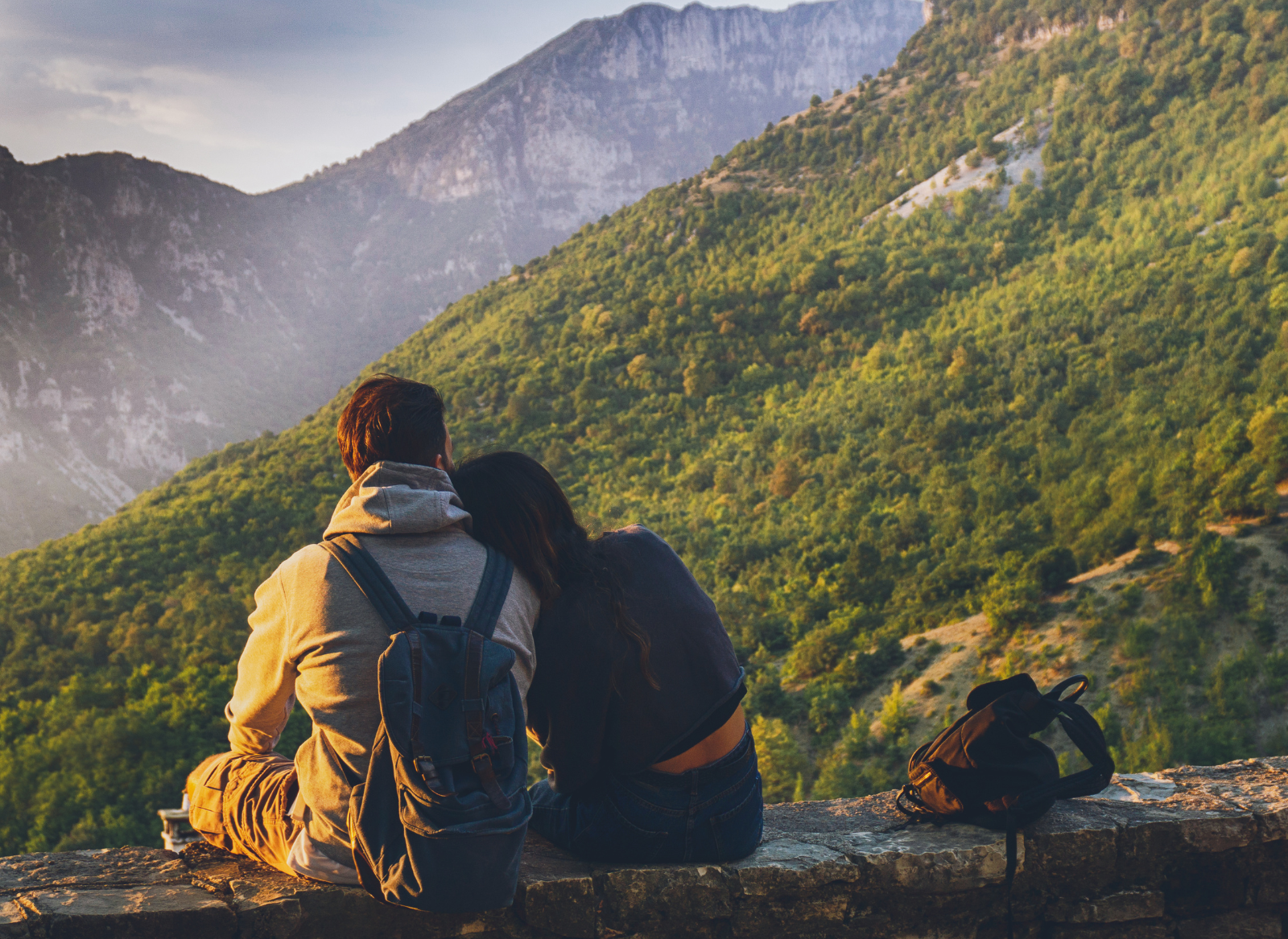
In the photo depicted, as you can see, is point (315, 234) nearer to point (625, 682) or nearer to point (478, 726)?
point (625, 682)

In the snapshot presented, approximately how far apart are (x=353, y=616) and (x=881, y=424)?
20188 millimetres

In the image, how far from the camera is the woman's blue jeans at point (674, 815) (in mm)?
1787

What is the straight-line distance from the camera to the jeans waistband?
1.79m

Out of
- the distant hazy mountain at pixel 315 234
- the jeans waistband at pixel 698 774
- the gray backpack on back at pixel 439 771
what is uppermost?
the distant hazy mountain at pixel 315 234

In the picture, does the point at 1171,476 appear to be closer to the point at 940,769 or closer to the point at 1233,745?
the point at 1233,745

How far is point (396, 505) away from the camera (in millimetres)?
1596

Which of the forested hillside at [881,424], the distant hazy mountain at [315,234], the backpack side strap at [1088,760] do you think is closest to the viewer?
the backpack side strap at [1088,760]

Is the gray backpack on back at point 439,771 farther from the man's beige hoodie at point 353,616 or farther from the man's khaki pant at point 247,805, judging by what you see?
the man's khaki pant at point 247,805

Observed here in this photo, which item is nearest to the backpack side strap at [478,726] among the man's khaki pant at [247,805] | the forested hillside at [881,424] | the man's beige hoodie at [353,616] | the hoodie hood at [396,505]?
the man's beige hoodie at [353,616]

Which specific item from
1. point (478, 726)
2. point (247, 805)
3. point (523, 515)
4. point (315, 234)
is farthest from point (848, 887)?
point (315, 234)

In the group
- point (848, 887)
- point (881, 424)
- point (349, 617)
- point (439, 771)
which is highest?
point (881, 424)

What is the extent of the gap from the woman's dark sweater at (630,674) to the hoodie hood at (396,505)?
0.31m

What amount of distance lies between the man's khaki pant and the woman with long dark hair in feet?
1.74

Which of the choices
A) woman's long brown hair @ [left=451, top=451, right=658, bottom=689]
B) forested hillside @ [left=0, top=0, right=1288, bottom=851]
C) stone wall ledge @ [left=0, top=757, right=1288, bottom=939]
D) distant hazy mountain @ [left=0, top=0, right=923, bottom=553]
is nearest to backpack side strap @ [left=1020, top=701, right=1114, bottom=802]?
stone wall ledge @ [left=0, top=757, right=1288, bottom=939]
